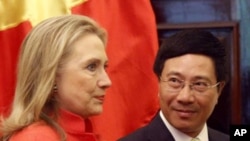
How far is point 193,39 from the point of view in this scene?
4.82 ft

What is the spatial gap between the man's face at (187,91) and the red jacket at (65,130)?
0.90 feet

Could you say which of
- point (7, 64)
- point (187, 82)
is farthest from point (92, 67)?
point (7, 64)

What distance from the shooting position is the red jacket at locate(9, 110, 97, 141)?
3.73ft

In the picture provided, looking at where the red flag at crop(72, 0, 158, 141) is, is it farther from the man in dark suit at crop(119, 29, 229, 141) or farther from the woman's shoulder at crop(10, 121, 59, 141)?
the woman's shoulder at crop(10, 121, 59, 141)

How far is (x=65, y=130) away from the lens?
1190 millimetres

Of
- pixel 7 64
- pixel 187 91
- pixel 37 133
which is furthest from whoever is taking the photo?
pixel 7 64

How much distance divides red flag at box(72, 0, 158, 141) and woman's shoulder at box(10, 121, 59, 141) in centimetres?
57

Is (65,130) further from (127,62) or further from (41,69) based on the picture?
(127,62)

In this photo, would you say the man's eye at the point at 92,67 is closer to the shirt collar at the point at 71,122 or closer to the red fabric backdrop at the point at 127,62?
the shirt collar at the point at 71,122

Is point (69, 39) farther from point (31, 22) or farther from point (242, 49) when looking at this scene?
point (242, 49)

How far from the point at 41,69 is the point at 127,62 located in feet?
2.03

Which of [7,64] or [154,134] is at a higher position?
[7,64]

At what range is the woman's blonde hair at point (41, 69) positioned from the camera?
1.17 meters

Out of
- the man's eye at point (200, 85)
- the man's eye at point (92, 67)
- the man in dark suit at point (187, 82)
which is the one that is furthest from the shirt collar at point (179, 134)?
the man's eye at point (92, 67)
